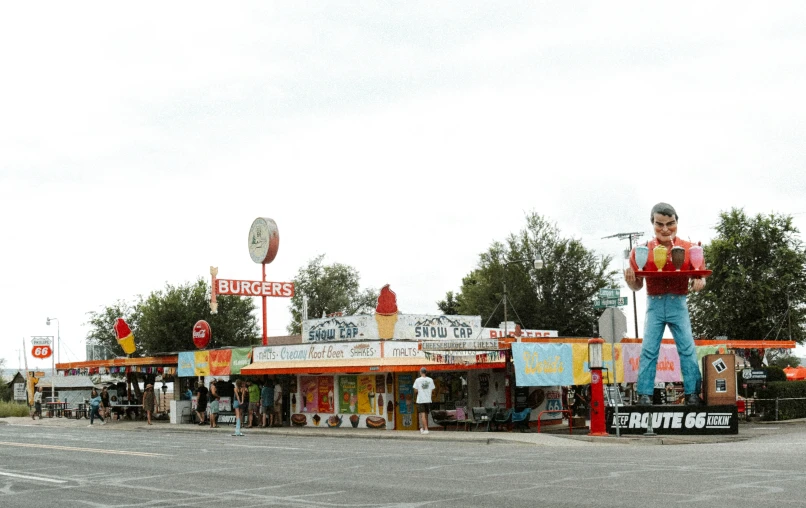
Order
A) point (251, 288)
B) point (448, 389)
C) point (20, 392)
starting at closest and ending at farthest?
point (448, 389)
point (251, 288)
point (20, 392)

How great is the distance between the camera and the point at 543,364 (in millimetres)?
26516

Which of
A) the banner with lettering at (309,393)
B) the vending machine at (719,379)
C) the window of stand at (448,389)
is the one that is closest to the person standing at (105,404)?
the banner with lettering at (309,393)

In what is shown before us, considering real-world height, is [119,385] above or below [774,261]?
below

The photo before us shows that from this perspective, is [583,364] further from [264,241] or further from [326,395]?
[264,241]

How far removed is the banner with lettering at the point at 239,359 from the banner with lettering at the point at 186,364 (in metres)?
2.92

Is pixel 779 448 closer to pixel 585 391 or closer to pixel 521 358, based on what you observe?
pixel 521 358

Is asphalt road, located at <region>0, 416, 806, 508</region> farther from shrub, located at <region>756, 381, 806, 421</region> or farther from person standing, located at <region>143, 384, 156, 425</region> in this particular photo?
person standing, located at <region>143, 384, 156, 425</region>

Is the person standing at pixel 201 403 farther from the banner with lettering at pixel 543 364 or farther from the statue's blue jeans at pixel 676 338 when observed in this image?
the statue's blue jeans at pixel 676 338

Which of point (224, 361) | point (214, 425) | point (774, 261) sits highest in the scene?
point (774, 261)

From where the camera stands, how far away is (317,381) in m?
32.7

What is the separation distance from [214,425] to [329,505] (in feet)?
77.7

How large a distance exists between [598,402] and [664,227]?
5527 millimetres

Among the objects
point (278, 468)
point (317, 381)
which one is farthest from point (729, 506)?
point (317, 381)

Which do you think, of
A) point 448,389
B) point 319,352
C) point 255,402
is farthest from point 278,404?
point 448,389
